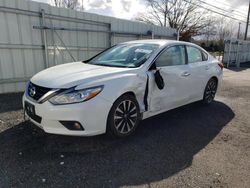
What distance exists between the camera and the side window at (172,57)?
3684mm

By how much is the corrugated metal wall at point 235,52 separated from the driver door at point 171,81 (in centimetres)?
1387

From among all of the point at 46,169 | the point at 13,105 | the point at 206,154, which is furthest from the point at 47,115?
the point at 13,105

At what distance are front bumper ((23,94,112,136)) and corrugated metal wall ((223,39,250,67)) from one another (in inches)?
628

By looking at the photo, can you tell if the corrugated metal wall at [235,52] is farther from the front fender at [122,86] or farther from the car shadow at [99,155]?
the front fender at [122,86]

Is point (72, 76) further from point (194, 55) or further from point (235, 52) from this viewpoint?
point (235, 52)

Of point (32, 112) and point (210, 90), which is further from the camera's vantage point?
point (210, 90)

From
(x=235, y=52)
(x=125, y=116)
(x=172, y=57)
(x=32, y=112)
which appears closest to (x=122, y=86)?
(x=125, y=116)

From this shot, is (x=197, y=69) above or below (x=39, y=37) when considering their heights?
below

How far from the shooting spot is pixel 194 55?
15.2ft

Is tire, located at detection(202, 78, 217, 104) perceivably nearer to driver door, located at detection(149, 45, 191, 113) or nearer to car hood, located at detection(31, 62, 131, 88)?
driver door, located at detection(149, 45, 191, 113)

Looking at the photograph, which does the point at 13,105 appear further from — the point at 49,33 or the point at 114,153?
the point at 114,153

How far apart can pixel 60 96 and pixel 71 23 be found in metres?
4.94

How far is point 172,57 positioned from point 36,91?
253 centimetres

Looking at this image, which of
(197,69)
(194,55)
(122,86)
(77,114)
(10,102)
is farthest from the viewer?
(10,102)
